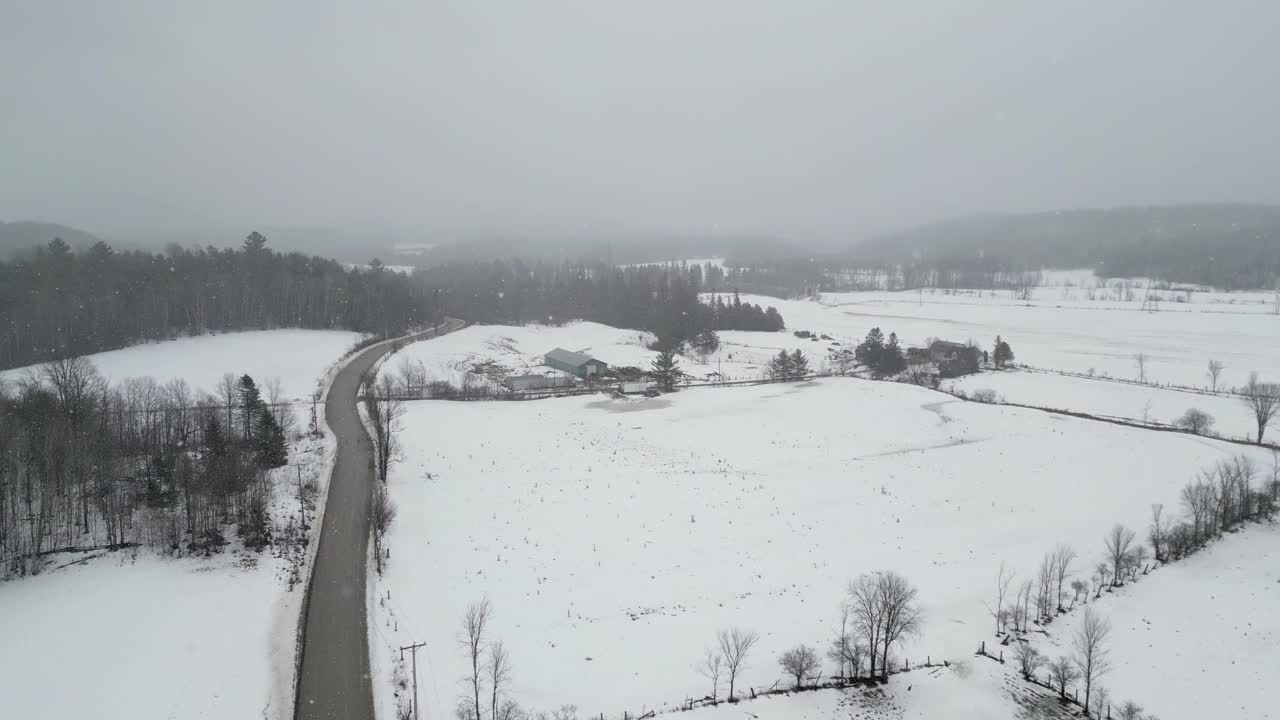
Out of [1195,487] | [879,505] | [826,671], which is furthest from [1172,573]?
[826,671]

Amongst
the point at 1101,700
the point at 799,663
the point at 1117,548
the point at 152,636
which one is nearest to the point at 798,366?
the point at 1117,548

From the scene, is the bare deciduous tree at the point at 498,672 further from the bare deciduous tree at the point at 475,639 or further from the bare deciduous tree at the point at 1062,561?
the bare deciduous tree at the point at 1062,561

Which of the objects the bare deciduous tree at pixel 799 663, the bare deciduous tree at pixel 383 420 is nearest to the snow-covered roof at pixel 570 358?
the bare deciduous tree at pixel 383 420

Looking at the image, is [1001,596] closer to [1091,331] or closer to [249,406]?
[249,406]

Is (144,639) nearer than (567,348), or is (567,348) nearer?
(144,639)

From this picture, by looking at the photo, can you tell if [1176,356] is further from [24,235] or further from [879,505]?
[24,235]

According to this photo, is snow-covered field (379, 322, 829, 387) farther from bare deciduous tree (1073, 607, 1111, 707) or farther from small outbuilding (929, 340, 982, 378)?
bare deciduous tree (1073, 607, 1111, 707)
